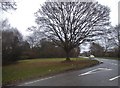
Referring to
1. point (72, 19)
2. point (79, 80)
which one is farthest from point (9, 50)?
point (79, 80)

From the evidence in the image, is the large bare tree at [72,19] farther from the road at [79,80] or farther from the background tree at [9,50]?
the road at [79,80]

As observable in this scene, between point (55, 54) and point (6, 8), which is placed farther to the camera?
point (55, 54)

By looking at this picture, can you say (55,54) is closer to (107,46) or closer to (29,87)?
(107,46)

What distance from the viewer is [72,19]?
40.4 metres

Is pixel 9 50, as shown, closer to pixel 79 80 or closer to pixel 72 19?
→ pixel 72 19

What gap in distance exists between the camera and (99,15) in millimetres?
39688

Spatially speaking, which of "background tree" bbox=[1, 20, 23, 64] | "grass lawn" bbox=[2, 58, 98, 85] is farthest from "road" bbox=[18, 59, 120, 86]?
"background tree" bbox=[1, 20, 23, 64]

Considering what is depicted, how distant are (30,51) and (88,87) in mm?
58085

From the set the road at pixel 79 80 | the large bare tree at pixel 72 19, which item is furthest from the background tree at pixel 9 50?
the road at pixel 79 80

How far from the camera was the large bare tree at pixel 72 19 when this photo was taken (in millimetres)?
39656

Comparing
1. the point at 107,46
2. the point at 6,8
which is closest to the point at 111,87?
the point at 6,8

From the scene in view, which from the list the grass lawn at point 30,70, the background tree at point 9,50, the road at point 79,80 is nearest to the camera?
the road at point 79,80

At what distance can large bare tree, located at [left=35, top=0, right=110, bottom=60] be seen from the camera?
39.7 meters

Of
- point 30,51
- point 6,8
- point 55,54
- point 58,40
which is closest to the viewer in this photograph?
point 6,8
